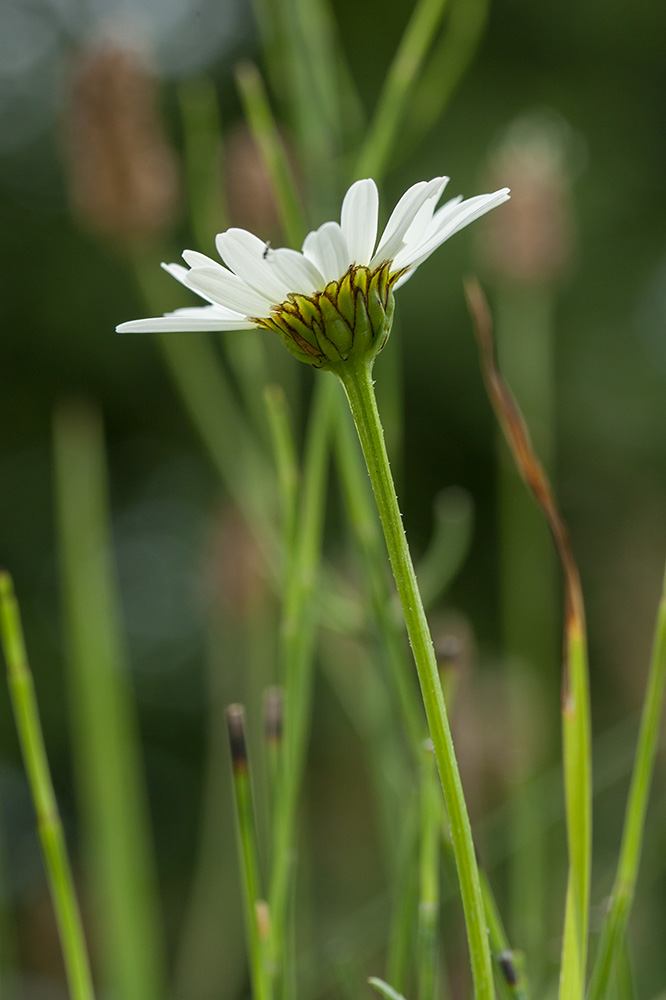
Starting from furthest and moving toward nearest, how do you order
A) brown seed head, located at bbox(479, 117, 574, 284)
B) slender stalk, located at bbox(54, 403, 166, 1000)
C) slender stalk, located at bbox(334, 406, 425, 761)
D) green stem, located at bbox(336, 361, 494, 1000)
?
brown seed head, located at bbox(479, 117, 574, 284) → slender stalk, located at bbox(54, 403, 166, 1000) → slender stalk, located at bbox(334, 406, 425, 761) → green stem, located at bbox(336, 361, 494, 1000)

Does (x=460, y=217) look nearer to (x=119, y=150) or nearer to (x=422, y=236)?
(x=422, y=236)

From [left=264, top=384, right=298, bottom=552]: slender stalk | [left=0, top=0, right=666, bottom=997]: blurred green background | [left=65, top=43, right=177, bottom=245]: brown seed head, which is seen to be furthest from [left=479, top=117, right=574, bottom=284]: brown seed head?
[left=0, top=0, right=666, bottom=997]: blurred green background

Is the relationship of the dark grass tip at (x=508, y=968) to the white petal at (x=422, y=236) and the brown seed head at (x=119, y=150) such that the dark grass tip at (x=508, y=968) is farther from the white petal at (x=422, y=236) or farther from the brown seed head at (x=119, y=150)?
the brown seed head at (x=119, y=150)

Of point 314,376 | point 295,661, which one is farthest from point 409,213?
point 314,376

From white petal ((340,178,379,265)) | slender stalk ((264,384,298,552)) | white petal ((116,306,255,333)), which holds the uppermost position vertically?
white petal ((340,178,379,265))

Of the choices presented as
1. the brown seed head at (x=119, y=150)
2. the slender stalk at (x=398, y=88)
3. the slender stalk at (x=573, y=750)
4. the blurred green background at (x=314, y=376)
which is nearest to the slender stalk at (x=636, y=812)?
the slender stalk at (x=573, y=750)

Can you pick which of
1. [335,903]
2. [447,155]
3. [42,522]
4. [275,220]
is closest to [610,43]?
[447,155]

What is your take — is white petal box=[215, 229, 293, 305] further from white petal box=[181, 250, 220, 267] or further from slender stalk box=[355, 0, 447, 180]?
slender stalk box=[355, 0, 447, 180]
